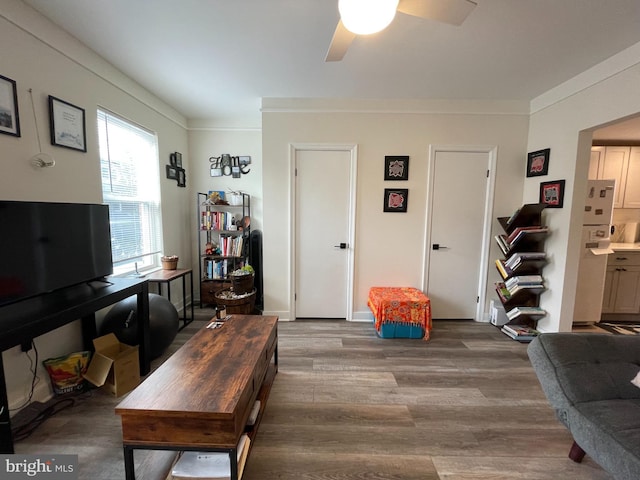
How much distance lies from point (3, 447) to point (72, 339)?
3.04 ft

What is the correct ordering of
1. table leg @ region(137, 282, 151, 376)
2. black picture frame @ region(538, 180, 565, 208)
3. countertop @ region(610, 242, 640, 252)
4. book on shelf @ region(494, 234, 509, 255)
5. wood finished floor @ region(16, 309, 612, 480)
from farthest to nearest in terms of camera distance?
countertop @ region(610, 242, 640, 252) → book on shelf @ region(494, 234, 509, 255) → black picture frame @ region(538, 180, 565, 208) → table leg @ region(137, 282, 151, 376) → wood finished floor @ region(16, 309, 612, 480)

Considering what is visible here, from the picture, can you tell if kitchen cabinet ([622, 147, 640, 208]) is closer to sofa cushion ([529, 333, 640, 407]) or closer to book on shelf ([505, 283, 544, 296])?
book on shelf ([505, 283, 544, 296])

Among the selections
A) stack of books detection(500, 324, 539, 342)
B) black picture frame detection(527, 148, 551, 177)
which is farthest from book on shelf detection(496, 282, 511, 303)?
black picture frame detection(527, 148, 551, 177)

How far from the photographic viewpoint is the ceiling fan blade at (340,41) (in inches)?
57.1

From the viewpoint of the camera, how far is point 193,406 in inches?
46.7

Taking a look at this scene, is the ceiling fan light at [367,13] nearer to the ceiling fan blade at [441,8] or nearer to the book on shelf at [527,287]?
the ceiling fan blade at [441,8]

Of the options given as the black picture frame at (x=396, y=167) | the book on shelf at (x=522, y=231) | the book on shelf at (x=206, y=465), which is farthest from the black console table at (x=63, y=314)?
the book on shelf at (x=522, y=231)

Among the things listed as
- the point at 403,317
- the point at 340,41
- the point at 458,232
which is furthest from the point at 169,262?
the point at 458,232

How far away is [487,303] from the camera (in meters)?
3.37

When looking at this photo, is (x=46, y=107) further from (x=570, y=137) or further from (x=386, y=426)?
(x=570, y=137)

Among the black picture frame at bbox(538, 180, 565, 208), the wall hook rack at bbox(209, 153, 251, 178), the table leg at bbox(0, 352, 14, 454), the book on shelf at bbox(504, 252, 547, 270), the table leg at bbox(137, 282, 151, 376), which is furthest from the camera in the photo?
the wall hook rack at bbox(209, 153, 251, 178)

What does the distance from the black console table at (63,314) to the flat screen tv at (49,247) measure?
0.23ft

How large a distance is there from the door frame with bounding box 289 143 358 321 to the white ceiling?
546 millimetres

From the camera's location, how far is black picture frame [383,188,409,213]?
3.20 meters
